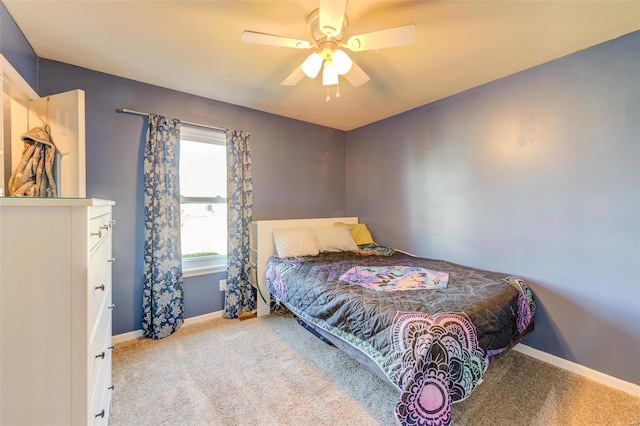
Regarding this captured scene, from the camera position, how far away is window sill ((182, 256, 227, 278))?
2.75 meters

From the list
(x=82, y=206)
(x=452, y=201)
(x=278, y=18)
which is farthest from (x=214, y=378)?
(x=452, y=201)

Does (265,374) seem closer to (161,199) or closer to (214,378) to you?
(214,378)

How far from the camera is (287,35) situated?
182 centimetres

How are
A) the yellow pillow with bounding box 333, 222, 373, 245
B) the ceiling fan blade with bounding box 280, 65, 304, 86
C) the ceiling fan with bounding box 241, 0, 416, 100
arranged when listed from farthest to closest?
the yellow pillow with bounding box 333, 222, 373, 245, the ceiling fan blade with bounding box 280, 65, 304, 86, the ceiling fan with bounding box 241, 0, 416, 100

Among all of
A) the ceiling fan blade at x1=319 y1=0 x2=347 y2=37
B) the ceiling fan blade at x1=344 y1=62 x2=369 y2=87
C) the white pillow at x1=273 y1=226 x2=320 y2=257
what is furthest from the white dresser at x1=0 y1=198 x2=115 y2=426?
the white pillow at x1=273 y1=226 x2=320 y2=257

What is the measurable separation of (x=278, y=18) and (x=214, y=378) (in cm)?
249

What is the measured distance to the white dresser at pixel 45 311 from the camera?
0.77 meters

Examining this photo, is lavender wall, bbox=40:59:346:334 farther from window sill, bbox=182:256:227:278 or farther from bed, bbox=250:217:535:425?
bed, bbox=250:217:535:425

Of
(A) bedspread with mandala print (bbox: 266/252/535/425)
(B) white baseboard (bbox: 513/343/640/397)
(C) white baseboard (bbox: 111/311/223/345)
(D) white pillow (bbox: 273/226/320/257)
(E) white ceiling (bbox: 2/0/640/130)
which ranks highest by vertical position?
(E) white ceiling (bbox: 2/0/640/130)

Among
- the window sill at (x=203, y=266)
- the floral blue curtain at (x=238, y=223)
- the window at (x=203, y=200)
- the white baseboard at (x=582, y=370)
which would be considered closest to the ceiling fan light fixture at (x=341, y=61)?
the floral blue curtain at (x=238, y=223)

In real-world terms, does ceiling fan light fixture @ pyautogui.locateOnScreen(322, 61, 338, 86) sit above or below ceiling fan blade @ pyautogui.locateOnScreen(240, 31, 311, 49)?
below

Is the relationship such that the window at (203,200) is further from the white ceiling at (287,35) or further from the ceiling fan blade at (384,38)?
the ceiling fan blade at (384,38)

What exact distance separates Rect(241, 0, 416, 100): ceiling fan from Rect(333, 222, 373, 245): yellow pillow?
217cm

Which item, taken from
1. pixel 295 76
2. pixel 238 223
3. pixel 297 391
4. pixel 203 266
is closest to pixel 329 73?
pixel 295 76
